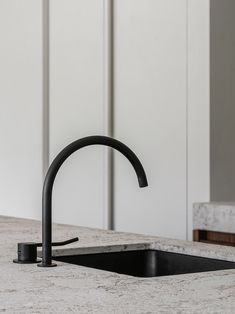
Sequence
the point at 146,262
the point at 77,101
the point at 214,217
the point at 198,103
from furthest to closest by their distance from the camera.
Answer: the point at 77,101 → the point at 198,103 → the point at 214,217 → the point at 146,262

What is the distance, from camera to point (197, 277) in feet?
4.22

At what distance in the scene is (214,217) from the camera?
3.25 meters

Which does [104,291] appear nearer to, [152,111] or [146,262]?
[146,262]

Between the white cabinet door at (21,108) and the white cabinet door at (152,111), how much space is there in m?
0.85

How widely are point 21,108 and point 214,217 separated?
83.5 inches

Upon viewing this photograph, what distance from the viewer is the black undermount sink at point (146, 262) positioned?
5.68 ft

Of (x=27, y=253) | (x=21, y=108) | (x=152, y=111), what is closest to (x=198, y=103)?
(x=152, y=111)

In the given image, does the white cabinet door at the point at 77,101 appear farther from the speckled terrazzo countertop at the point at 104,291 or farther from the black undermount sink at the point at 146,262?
the speckled terrazzo countertop at the point at 104,291

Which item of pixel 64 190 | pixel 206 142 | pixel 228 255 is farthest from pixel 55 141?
pixel 228 255

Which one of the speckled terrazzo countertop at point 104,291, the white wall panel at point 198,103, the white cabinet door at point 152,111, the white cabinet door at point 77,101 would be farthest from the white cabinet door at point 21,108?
the speckled terrazzo countertop at point 104,291

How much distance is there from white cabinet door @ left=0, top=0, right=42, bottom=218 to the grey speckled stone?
1626 mm

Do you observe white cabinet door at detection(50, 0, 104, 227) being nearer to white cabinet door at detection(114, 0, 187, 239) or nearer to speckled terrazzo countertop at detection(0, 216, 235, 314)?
white cabinet door at detection(114, 0, 187, 239)

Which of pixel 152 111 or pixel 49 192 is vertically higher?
pixel 152 111

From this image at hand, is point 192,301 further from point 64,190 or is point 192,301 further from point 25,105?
point 25,105
